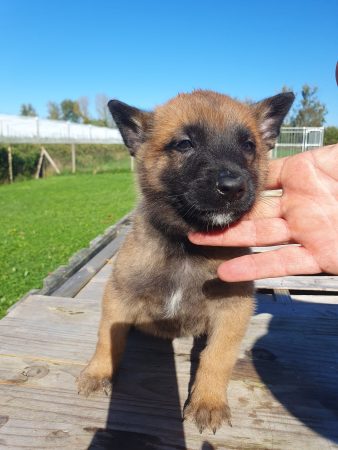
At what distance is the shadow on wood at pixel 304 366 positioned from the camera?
5.73 feet

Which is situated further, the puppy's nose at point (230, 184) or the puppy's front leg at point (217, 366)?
the puppy's nose at point (230, 184)

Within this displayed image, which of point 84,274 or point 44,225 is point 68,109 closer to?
point 44,225

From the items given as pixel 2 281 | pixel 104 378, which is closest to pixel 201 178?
pixel 104 378

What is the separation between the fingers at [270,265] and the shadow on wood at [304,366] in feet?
1.54

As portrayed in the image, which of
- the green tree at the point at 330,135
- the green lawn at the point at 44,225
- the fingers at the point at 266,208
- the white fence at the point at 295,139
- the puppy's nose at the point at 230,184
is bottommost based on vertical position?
the green lawn at the point at 44,225

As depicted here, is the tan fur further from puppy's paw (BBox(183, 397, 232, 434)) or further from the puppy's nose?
the puppy's nose

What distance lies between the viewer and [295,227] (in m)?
2.38

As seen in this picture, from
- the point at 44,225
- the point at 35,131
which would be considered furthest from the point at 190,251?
the point at 35,131

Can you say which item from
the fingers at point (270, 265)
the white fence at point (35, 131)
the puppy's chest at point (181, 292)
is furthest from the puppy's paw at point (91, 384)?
the white fence at point (35, 131)

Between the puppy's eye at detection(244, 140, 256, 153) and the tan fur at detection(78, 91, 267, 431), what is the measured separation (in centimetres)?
12

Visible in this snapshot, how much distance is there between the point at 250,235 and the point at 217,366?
770 mm

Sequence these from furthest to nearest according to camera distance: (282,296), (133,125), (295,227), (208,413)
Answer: (282,296)
(133,125)
(295,227)
(208,413)

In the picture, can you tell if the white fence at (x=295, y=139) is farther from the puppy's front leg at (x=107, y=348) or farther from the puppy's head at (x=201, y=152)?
the puppy's front leg at (x=107, y=348)

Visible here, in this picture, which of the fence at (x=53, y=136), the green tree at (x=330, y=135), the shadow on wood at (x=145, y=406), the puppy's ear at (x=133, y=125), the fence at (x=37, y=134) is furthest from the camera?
the green tree at (x=330, y=135)
